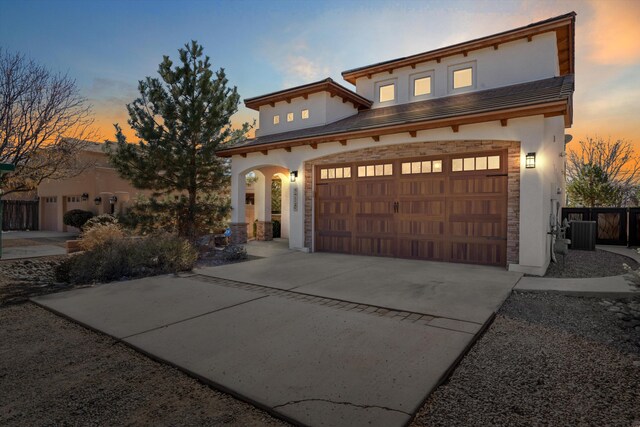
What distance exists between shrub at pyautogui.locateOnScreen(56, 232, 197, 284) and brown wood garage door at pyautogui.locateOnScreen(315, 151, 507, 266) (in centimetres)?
430

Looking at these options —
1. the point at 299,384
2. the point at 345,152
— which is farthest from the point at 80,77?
the point at 299,384

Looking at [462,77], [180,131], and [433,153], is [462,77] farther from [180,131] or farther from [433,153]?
[180,131]

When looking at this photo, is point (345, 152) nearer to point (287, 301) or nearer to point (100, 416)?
point (287, 301)

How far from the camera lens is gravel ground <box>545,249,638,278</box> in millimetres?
7383

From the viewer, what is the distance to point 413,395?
2.55 metres

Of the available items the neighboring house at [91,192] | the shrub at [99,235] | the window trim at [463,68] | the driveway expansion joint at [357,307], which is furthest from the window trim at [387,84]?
the neighboring house at [91,192]

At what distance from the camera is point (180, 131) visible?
11523 mm

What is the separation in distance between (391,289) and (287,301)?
1.80 m

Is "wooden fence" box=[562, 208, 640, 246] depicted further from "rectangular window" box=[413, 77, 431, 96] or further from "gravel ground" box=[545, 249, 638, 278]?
"rectangular window" box=[413, 77, 431, 96]

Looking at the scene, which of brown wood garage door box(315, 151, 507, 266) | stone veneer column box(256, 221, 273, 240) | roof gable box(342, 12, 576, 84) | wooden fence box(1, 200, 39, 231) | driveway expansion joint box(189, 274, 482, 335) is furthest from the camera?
wooden fence box(1, 200, 39, 231)

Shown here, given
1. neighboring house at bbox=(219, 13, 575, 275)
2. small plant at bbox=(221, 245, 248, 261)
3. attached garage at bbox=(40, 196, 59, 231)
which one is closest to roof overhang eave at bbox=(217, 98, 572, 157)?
neighboring house at bbox=(219, 13, 575, 275)

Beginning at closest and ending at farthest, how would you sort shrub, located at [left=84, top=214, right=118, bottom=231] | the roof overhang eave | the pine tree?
the roof overhang eave
the pine tree
shrub, located at [left=84, top=214, right=118, bottom=231]

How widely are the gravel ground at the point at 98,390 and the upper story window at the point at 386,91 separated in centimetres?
1224

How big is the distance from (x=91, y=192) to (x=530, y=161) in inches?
819
